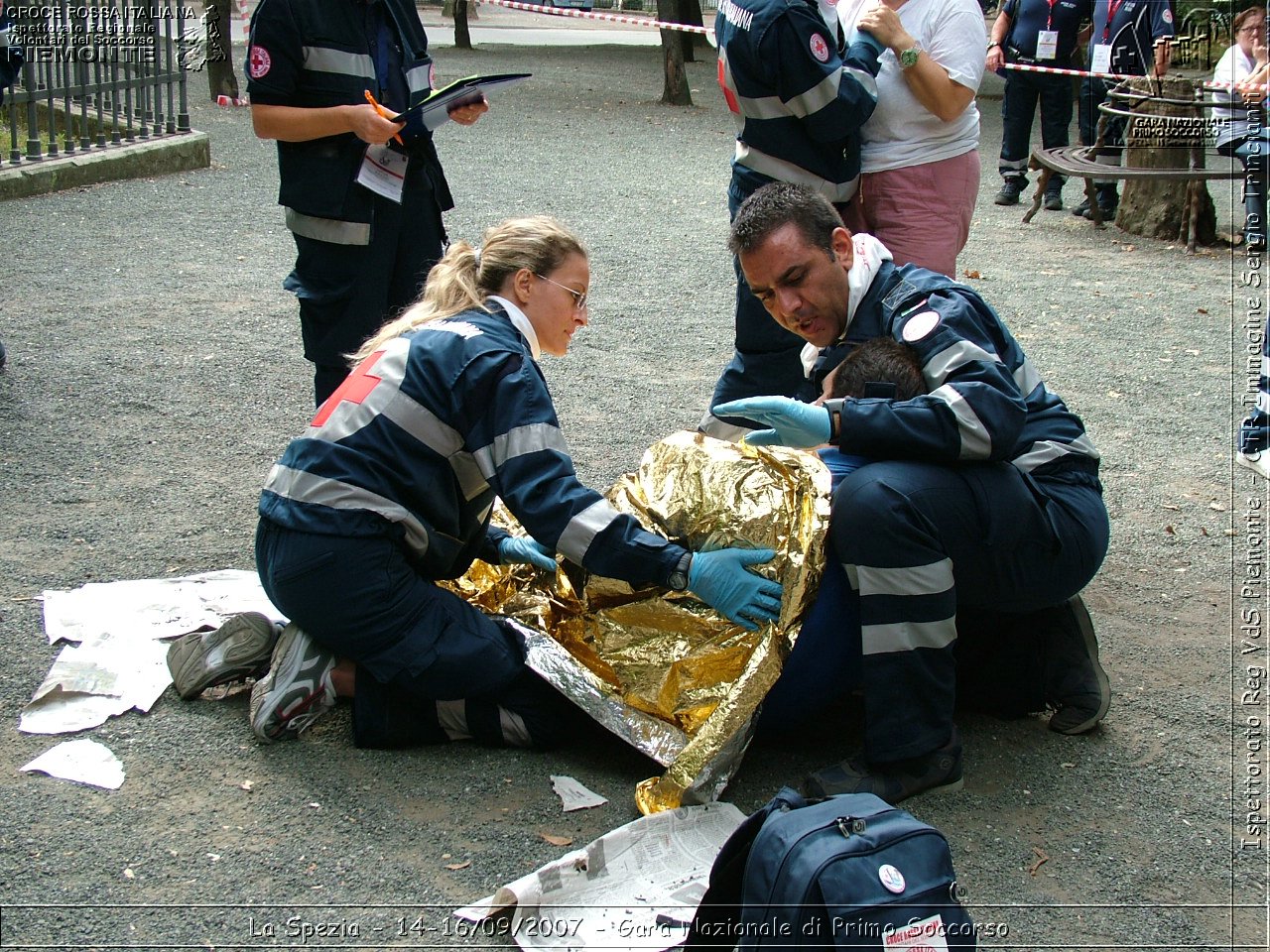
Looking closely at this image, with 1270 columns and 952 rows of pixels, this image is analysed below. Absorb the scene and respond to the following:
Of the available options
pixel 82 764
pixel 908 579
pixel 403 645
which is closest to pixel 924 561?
pixel 908 579

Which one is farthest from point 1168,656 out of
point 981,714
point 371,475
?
point 371,475

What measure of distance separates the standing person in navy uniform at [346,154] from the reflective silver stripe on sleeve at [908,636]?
1.91 meters

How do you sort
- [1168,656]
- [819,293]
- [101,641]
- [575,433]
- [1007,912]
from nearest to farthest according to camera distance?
[1007,912], [819,293], [101,641], [1168,656], [575,433]

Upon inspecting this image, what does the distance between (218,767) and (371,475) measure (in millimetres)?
688

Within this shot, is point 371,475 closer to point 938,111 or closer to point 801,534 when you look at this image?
point 801,534

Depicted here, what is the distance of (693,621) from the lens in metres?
2.77

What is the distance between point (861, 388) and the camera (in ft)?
8.96

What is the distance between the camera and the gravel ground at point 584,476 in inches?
92.0

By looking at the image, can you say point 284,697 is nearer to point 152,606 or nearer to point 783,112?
point 152,606

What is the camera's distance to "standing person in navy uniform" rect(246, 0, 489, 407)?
11.7 feet

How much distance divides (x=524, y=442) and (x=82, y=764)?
1132 millimetres

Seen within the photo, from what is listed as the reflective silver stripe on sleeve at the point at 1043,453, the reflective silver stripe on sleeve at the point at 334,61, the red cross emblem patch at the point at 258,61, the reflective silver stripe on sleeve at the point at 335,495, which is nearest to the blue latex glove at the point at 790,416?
the reflective silver stripe on sleeve at the point at 1043,453

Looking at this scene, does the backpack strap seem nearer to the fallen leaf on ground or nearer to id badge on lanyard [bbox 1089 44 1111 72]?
the fallen leaf on ground

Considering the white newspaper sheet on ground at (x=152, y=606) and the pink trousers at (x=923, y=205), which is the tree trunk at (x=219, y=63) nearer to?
the pink trousers at (x=923, y=205)
